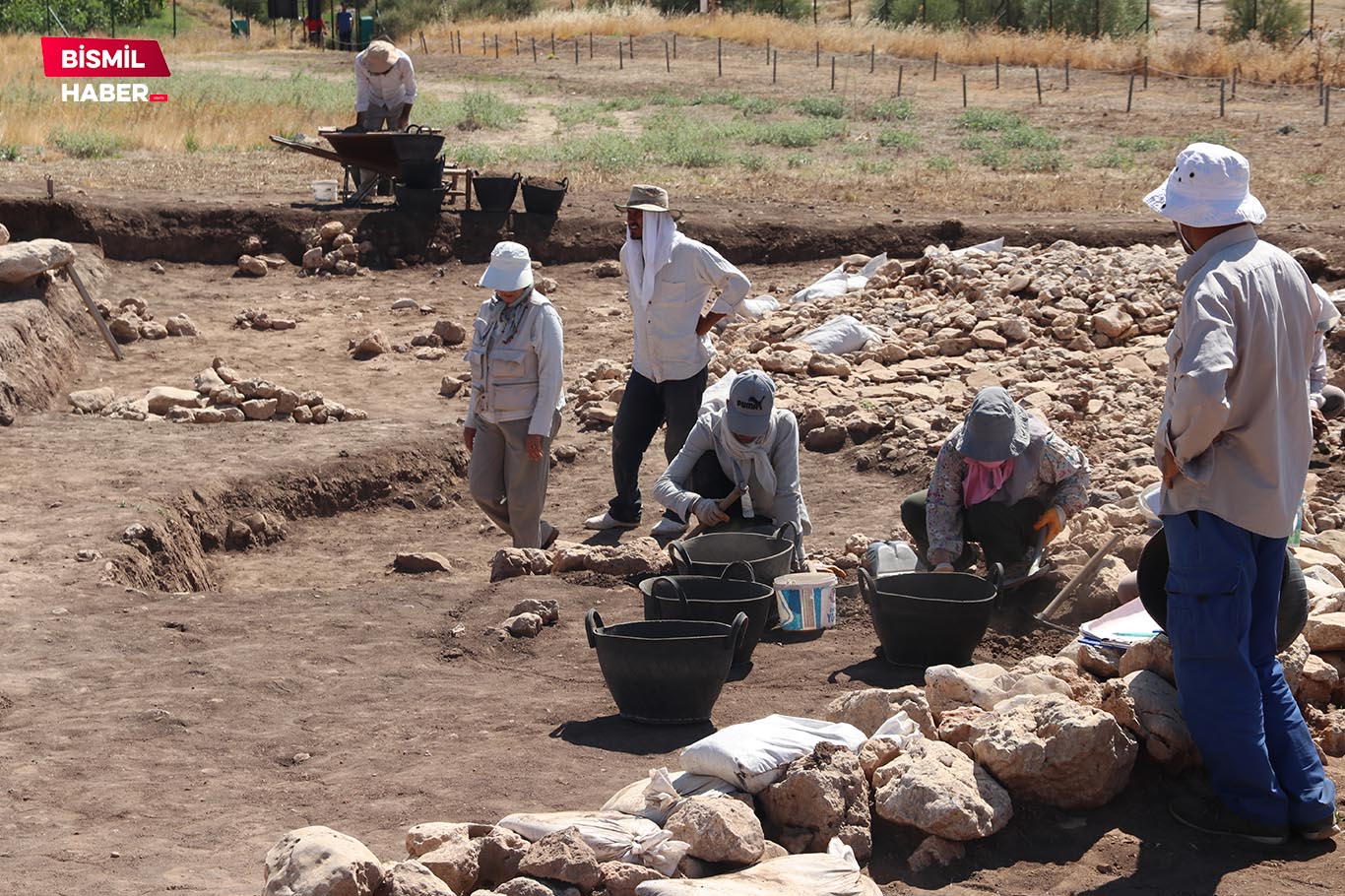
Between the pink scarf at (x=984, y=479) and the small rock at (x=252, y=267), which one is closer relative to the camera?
the pink scarf at (x=984, y=479)

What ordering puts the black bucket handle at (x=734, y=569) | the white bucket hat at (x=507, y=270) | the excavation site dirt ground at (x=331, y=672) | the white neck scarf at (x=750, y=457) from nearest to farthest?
the excavation site dirt ground at (x=331, y=672)
the black bucket handle at (x=734, y=569)
the white neck scarf at (x=750, y=457)
the white bucket hat at (x=507, y=270)

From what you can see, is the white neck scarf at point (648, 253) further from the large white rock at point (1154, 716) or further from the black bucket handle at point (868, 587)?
the large white rock at point (1154, 716)

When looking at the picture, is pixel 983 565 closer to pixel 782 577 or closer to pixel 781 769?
pixel 782 577

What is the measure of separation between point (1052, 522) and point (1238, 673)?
2262mm

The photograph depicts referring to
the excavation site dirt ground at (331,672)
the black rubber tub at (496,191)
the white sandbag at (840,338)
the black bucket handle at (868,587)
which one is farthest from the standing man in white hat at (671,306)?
the black rubber tub at (496,191)

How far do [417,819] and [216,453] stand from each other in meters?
5.48

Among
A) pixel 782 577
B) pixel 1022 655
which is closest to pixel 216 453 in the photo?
pixel 782 577

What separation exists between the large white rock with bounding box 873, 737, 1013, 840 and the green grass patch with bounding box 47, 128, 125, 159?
697 inches

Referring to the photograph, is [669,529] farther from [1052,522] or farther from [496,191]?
[496,191]

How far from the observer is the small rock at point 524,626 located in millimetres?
6262

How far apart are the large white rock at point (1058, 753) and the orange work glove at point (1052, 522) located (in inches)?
74.3

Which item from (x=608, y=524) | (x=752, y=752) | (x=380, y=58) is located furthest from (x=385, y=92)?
(x=752, y=752)

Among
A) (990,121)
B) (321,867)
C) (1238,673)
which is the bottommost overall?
(321,867)

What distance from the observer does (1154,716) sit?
4441 mm
